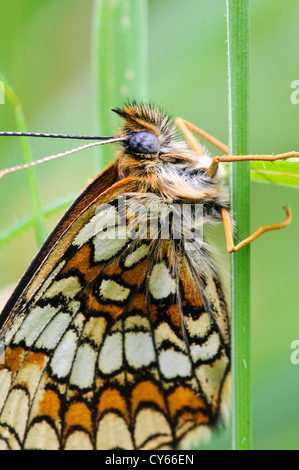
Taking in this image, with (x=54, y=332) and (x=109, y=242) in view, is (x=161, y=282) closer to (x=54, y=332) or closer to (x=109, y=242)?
(x=109, y=242)

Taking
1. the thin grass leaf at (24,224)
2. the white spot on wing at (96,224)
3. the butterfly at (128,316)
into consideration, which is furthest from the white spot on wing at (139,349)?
the thin grass leaf at (24,224)

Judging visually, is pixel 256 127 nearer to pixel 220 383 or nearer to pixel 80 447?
pixel 220 383

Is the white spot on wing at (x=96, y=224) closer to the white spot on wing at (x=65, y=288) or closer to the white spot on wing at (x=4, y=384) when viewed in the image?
the white spot on wing at (x=65, y=288)

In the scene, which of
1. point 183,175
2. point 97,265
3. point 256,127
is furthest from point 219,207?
point 256,127

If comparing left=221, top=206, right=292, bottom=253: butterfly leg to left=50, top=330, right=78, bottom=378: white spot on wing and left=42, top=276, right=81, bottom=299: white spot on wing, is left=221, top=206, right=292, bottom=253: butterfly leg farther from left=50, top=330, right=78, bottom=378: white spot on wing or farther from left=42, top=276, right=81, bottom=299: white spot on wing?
left=50, top=330, right=78, bottom=378: white spot on wing

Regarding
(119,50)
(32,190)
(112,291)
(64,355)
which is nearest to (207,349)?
(112,291)
